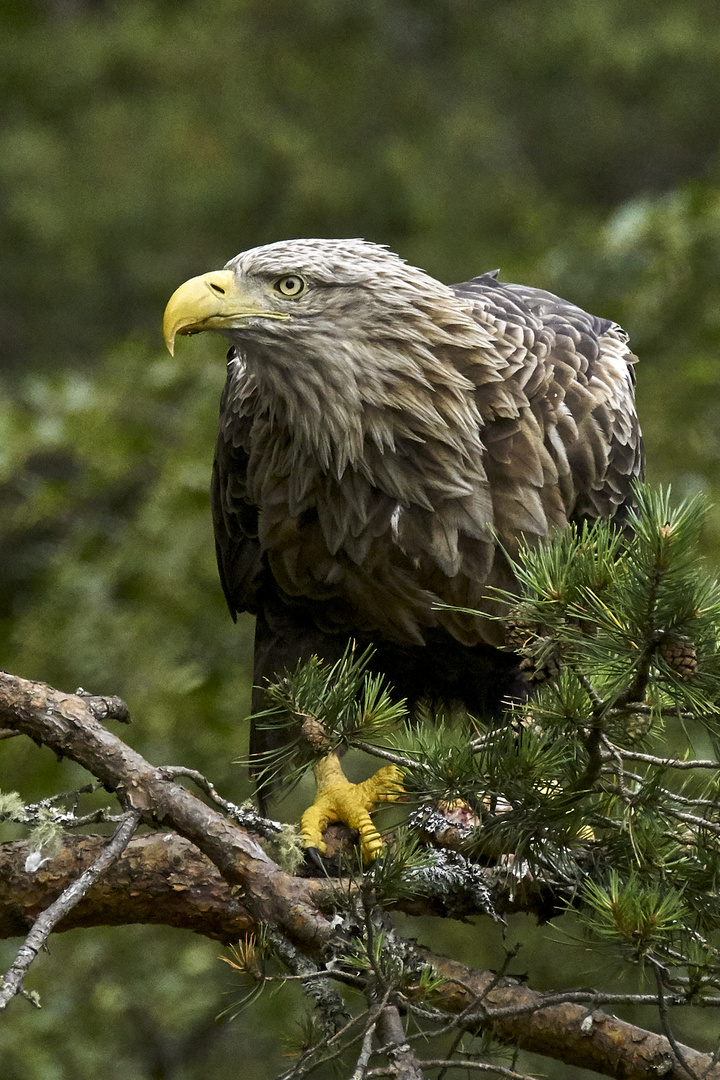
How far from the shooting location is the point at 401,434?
2928 mm

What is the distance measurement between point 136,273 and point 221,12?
2273mm

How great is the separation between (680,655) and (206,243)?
8.11 metres

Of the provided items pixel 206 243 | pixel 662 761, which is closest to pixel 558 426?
pixel 662 761

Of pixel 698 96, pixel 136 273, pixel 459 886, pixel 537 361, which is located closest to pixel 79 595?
pixel 537 361

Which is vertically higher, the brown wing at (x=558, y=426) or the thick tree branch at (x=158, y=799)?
the brown wing at (x=558, y=426)

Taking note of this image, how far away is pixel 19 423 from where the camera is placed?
17.8ft

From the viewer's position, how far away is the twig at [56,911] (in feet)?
5.27

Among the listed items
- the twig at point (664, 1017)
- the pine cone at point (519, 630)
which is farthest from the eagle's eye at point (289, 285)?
the twig at point (664, 1017)

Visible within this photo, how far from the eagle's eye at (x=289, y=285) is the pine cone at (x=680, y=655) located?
1490 mm

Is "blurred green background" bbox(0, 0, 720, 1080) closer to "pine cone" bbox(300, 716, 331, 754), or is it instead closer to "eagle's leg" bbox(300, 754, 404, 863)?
"eagle's leg" bbox(300, 754, 404, 863)

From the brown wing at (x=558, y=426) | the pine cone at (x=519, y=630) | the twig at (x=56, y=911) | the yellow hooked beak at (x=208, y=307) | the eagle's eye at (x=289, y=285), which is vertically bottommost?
the twig at (x=56, y=911)

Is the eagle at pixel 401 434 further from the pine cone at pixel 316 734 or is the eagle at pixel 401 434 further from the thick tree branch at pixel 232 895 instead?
the pine cone at pixel 316 734

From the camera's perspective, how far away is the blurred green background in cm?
441

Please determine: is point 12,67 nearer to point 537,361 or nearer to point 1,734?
point 537,361
